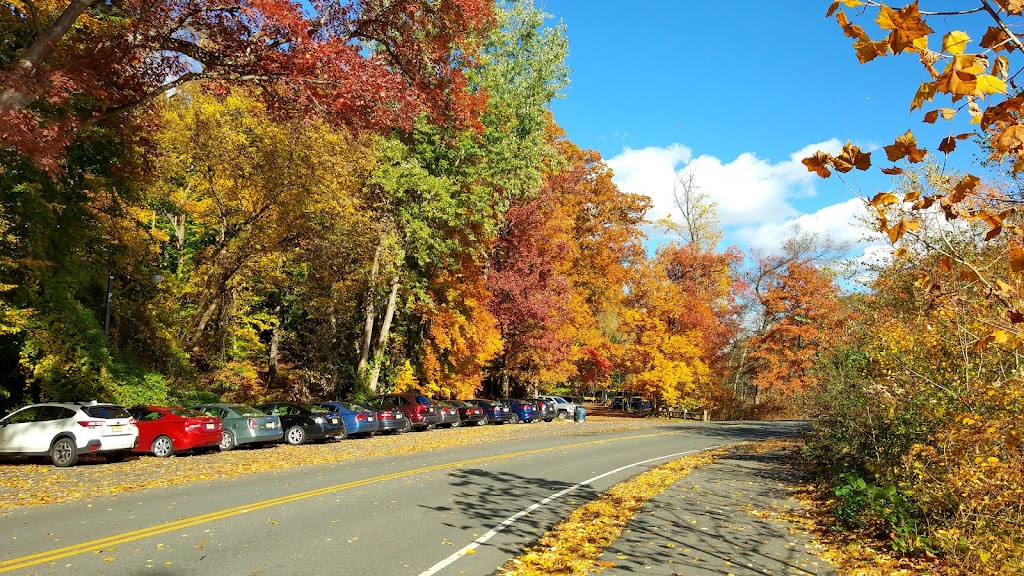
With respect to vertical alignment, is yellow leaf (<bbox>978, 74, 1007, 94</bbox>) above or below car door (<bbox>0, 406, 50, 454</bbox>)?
above

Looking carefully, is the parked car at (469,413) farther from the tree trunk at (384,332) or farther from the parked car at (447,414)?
the tree trunk at (384,332)

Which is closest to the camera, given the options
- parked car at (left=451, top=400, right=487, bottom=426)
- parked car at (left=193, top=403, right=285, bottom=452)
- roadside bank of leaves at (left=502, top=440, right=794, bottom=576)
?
roadside bank of leaves at (left=502, top=440, right=794, bottom=576)

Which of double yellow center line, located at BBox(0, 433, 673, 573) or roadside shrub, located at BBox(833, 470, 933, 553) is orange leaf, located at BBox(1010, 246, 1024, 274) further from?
double yellow center line, located at BBox(0, 433, 673, 573)

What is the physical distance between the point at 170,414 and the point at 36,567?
10.9 m

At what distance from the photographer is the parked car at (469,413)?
29812 mm

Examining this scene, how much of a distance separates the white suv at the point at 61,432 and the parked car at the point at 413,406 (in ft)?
40.6

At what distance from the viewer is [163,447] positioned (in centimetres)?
1606

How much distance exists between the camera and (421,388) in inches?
1261

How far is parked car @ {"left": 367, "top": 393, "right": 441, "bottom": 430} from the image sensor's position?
1035 inches

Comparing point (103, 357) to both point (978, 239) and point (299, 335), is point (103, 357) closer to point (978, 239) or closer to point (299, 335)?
point (978, 239)

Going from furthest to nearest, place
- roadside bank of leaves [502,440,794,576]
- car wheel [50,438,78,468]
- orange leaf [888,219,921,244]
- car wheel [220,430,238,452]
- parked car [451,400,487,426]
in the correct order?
parked car [451,400,487,426] < car wheel [220,430,238,452] < car wheel [50,438,78,468] < roadside bank of leaves [502,440,794,576] < orange leaf [888,219,921,244]

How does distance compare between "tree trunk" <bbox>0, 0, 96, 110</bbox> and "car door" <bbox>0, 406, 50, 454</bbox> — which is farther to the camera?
"car door" <bbox>0, 406, 50, 454</bbox>

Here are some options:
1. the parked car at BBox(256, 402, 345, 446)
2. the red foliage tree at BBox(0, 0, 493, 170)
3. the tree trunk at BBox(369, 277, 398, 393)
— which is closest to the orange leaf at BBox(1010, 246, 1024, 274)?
the red foliage tree at BBox(0, 0, 493, 170)

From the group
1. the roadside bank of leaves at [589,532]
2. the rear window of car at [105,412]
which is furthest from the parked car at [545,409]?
the rear window of car at [105,412]
